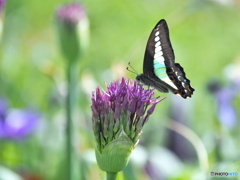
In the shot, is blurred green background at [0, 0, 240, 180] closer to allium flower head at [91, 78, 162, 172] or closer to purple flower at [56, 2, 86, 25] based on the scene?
purple flower at [56, 2, 86, 25]

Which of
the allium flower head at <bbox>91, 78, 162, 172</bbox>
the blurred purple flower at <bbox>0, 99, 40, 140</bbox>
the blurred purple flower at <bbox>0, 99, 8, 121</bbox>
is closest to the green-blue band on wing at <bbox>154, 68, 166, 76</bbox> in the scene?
the allium flower head at <bbox>91, 78, 162, 172</bbox>

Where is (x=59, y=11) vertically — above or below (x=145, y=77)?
above

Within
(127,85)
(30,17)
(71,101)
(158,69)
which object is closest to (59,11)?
(71,101)

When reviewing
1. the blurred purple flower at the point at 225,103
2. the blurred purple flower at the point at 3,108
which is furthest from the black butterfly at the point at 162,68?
the blurred purple flower at the point at 3,108

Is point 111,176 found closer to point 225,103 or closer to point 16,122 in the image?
point 225,103

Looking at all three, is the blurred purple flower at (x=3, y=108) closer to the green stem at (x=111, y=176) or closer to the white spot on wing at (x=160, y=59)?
the white spot on wing at (x=160, y=59)

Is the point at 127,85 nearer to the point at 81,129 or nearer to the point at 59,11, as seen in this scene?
the point at 59,11
